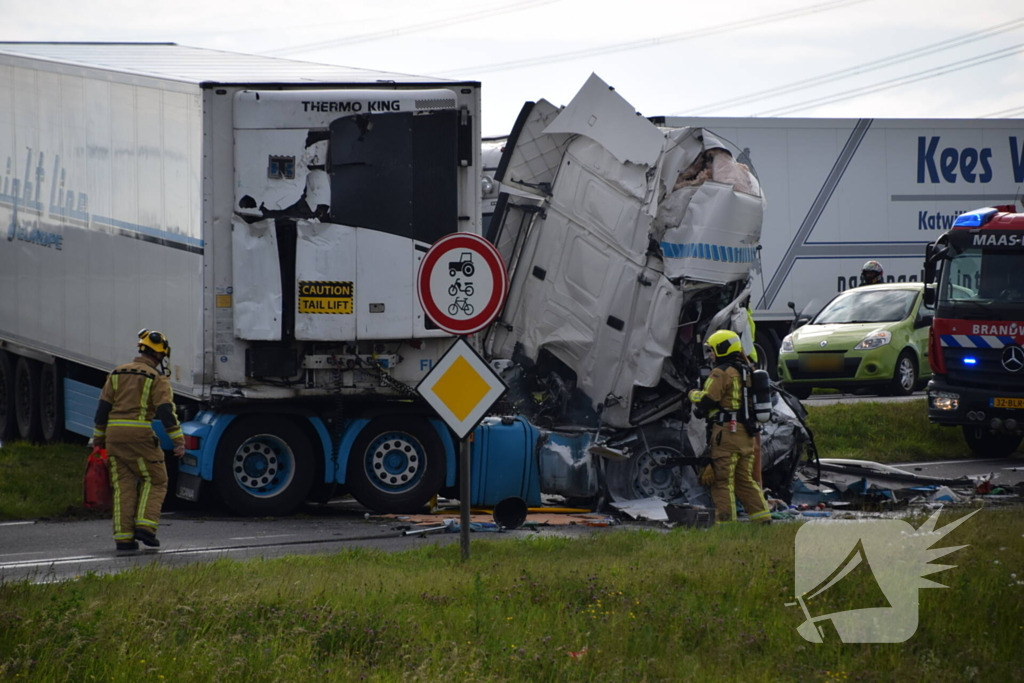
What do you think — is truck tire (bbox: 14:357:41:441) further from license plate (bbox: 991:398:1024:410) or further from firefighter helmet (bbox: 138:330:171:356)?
license plate (bbox: 991:398:1024:410)

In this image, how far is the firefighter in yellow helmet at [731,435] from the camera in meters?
10.6

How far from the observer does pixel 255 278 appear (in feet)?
35.7

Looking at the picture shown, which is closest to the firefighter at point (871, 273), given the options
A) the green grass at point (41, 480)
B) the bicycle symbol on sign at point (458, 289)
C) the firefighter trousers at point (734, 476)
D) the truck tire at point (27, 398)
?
the firefighter trousers at point (734, 476)

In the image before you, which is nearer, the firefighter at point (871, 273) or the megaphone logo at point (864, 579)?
the megaphone logo at point (864, 579)

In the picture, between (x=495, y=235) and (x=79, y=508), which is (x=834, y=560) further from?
(x=79, y=508)

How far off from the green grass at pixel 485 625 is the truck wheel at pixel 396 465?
3258 mm

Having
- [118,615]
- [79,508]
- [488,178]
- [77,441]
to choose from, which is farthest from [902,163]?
[118,615]

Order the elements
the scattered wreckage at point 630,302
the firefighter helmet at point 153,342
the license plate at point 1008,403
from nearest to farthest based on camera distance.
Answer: the firefighter helmet at point 153,342, the scattered wreckage at point 630,302, the license plate at point 1008,403

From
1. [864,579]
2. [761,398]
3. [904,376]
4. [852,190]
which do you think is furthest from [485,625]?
[852,190]

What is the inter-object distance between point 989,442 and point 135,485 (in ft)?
36.2

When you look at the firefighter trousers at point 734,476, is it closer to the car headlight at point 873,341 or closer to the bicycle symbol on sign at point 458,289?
the bicycle symbol on sign at point 458,289

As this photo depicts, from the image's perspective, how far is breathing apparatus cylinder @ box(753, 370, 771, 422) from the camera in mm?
10570

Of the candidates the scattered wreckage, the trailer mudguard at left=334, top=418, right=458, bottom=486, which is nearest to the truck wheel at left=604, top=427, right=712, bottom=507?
the scattered wreckage

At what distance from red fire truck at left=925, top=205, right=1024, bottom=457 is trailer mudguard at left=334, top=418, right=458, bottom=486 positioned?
6765mm
